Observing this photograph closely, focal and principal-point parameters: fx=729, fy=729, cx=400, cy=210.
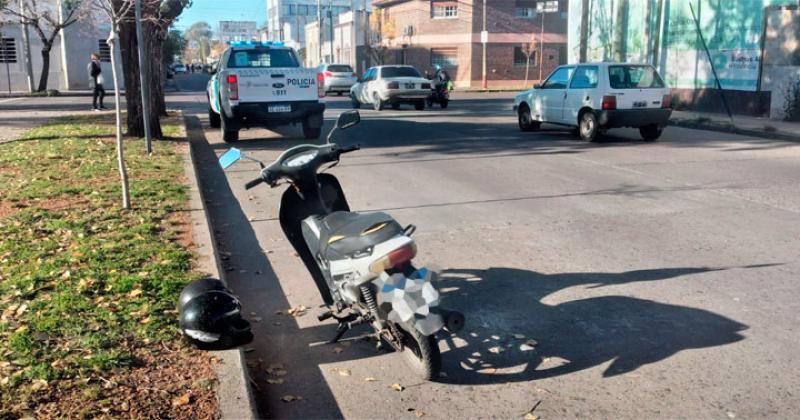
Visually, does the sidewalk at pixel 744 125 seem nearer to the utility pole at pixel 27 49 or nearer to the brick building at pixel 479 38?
the brick building at pixel 479 38

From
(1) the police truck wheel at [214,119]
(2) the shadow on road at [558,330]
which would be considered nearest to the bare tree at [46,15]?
(1) the police truck wheel at [214,119]

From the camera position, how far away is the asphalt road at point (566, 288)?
412cm

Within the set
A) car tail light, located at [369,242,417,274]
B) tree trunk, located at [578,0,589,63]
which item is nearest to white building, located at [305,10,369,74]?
tree trunk, located at [578,0,589,63]

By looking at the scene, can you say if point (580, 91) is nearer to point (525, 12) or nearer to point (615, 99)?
point (615, 99)

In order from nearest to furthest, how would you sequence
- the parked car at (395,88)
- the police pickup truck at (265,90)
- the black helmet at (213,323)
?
the black helmet at (213,323), the police pickup truck at (265,90), the parked car at (395,88)

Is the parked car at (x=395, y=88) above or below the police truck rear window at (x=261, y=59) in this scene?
below

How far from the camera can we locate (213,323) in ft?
14.3

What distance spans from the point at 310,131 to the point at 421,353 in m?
12.0

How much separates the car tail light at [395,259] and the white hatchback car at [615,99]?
11689 mm

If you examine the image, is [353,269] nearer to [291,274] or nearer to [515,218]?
[291,274]

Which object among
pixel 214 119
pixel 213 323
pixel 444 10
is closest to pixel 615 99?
pixel 214 119

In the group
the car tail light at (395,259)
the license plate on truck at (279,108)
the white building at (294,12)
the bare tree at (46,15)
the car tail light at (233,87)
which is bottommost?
the car tail light at (395,259)

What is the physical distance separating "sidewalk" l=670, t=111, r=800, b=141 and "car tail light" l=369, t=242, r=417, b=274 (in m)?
14.9

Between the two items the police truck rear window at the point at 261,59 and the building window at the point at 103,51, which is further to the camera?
the building window at the point at 103,51
